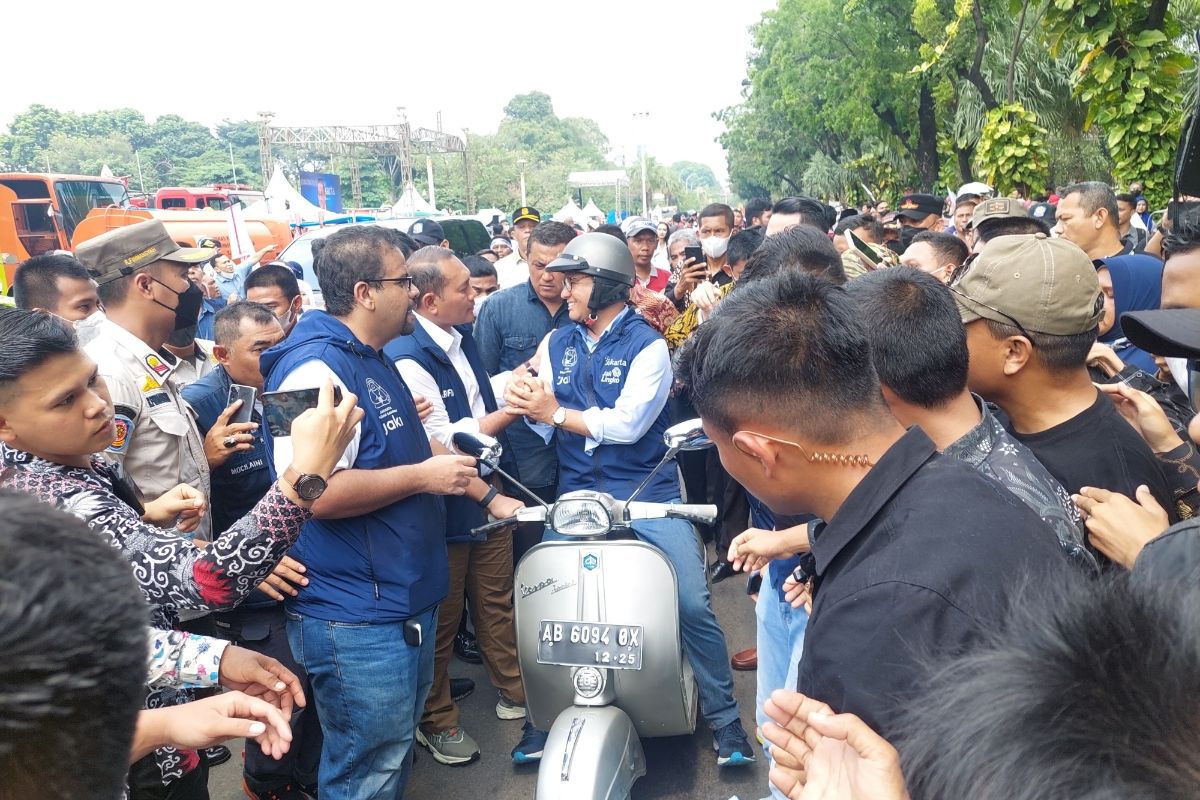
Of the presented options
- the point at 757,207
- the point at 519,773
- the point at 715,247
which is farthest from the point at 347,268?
the point at 757,207

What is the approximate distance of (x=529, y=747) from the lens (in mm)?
3512

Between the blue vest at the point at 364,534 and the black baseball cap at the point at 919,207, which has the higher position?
the black baseball cap at the point at 919,207

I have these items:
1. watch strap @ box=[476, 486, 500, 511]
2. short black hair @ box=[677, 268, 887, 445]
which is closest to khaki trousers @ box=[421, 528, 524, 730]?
watch strap @ box=[476, 486, 500, 511]

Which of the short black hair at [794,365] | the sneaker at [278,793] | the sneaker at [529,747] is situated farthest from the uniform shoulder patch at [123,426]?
the short black hair at [794,365]

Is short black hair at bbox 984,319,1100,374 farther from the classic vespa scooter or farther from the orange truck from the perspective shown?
the orange truck

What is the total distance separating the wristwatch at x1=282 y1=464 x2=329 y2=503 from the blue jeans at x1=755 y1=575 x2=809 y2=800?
58.0 inches

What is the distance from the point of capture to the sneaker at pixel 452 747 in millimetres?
3621

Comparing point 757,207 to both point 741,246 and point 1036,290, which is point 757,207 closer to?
point 741,246

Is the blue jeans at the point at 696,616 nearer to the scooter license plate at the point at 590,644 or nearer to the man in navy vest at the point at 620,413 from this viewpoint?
the man in navy vest at the point at 620,413

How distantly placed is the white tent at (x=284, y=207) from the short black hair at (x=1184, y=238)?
19.1 metres

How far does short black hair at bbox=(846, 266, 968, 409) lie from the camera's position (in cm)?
195

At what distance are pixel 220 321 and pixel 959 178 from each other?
2005 centimetres

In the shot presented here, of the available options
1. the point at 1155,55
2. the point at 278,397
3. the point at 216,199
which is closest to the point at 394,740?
the point at 278,397

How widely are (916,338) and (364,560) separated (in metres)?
1.73
